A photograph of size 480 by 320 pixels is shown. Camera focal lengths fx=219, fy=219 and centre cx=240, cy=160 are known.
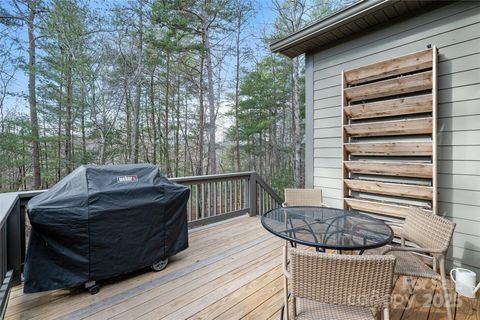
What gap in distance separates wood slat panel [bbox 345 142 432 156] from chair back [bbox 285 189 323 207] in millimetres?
781

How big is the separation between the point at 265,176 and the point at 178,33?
23.7 feet

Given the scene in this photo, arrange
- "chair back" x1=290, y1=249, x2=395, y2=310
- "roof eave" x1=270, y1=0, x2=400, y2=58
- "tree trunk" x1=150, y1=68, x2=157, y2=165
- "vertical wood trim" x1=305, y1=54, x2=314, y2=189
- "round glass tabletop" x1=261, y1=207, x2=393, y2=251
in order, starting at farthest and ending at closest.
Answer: "tree trunk" x1=150, y1=68, x2=157, y2=165 → "vertical wood trim" x1=305, y1=54, x2=314, y2=189 → "roof eave" x1=270, y1=0, x2=400, y2=58 → "round glass tabletop" x1=261, y1=207, x2=393, y2=251 → "chair back" x1=290, y1=249, x2=395, y2=310

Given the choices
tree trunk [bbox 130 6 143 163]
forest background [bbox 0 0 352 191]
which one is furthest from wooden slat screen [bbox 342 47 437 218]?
tree trunk [bbox 130 6 143 163]

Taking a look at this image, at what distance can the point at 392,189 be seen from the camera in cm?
268

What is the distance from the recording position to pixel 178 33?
23.5ft

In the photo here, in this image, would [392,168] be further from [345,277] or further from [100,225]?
[100,225]

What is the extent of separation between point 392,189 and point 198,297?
98.8 inches

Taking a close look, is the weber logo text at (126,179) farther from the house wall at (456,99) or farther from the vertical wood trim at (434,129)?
the house wall at (456,99)

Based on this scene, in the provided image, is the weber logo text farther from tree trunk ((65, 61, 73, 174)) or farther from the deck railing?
tree trunk ((65, 61, 73, 174))

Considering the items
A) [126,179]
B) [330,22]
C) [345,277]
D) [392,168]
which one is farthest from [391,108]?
[126,179]

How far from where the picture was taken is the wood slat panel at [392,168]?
2.41 m

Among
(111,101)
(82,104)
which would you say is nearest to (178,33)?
(111,101)

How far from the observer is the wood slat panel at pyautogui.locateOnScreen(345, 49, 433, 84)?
7.89 feet

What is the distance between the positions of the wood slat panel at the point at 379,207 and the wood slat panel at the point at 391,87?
1365 mm
